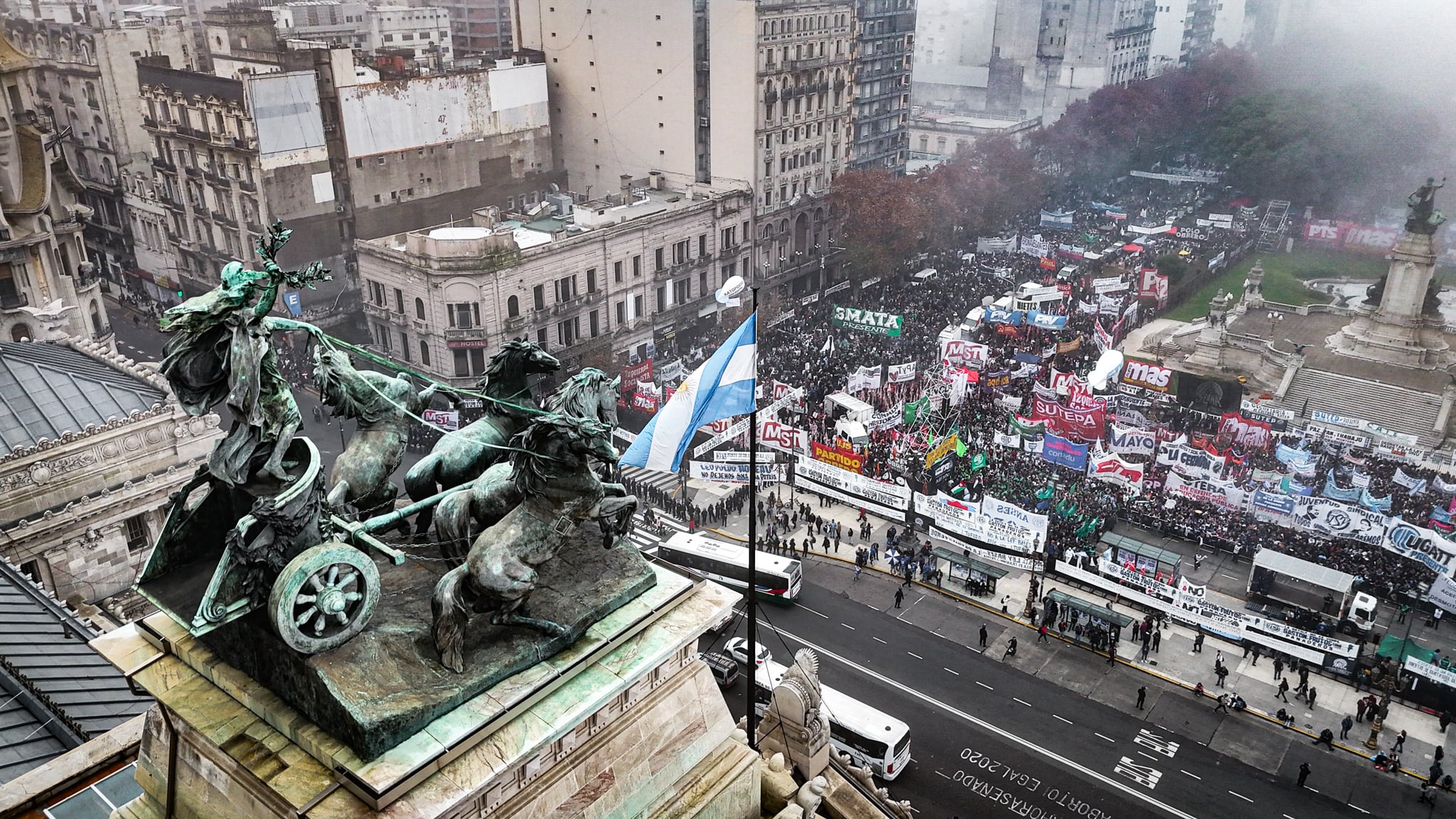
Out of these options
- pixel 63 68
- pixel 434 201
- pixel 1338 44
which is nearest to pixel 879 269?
pixel 434 201

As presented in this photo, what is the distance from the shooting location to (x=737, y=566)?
44906mm

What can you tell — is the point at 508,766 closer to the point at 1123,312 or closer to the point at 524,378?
the point at 524,378

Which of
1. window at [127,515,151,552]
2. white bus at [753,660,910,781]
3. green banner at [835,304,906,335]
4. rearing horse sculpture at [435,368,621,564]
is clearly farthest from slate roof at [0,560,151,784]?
green banner at [835,304,906,335]

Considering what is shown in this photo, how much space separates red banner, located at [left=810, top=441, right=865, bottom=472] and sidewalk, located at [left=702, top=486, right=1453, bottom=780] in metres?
4.11

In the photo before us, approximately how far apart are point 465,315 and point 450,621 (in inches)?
2117

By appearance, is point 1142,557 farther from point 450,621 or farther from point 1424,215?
point 450,621

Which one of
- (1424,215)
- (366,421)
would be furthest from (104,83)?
(1424,215)

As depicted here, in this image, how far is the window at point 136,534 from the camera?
123 feet

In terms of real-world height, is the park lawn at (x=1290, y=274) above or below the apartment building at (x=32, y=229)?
below

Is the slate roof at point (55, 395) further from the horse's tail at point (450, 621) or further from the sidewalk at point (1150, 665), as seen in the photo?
the horse's tail at point (450, 621)

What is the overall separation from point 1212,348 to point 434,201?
56.5 meters

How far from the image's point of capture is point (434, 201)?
264ft

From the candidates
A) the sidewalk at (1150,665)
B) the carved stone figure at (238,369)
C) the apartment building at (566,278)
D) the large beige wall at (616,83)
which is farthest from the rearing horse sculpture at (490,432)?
the large beige wall at (616,83)

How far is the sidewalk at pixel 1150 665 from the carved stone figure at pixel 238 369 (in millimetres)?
34705
